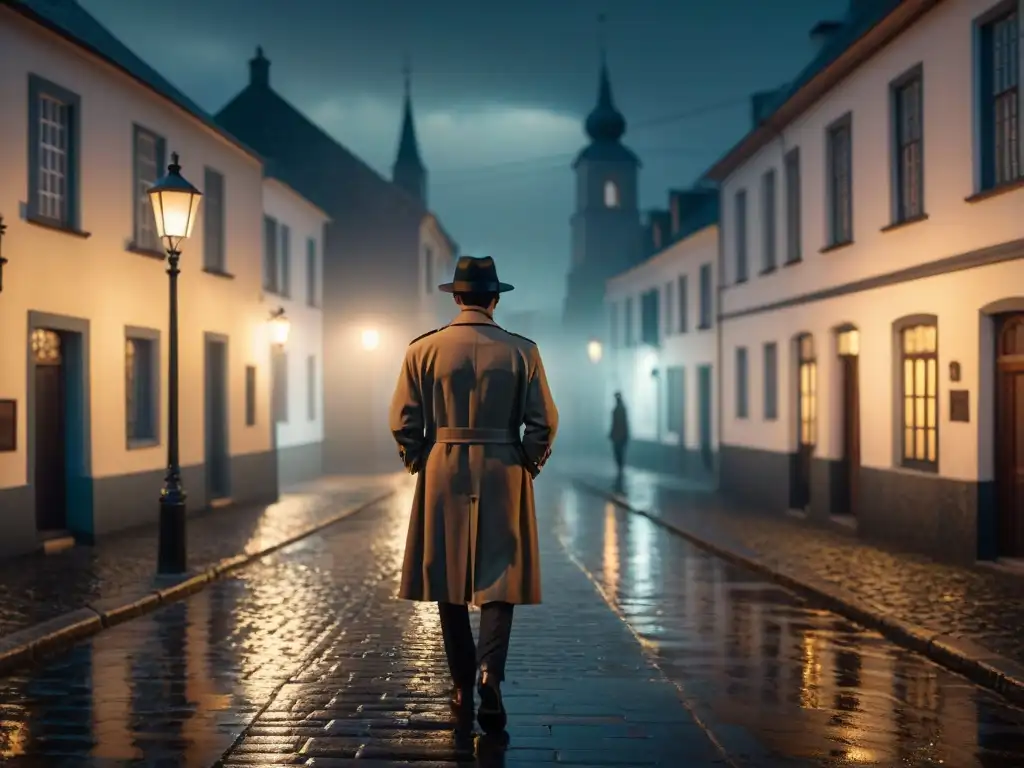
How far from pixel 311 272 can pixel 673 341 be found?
35.3ft

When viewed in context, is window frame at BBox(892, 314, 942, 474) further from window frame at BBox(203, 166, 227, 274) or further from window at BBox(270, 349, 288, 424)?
window at BBox(270, 349, 288, 424)

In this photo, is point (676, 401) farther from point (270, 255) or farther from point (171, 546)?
point (171, 546)

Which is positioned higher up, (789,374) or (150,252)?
(150,252)

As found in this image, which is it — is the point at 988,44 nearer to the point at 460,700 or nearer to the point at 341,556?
the point at 341,556

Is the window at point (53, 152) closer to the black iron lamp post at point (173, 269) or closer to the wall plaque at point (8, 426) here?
the wall plaque at point (8, 426)

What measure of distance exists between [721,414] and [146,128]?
1323cm

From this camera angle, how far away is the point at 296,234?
3198 cm

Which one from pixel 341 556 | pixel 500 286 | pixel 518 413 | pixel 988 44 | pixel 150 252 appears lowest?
pixel 341 556

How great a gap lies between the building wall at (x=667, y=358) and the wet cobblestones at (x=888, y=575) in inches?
452

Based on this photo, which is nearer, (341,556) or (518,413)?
(518,413)

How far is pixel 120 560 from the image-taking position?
14.1 m

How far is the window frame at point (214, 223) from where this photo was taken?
Result: 21.5m

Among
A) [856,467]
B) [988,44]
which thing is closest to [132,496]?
[856,467]

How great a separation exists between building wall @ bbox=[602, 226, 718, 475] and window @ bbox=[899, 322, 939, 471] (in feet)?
44.1
